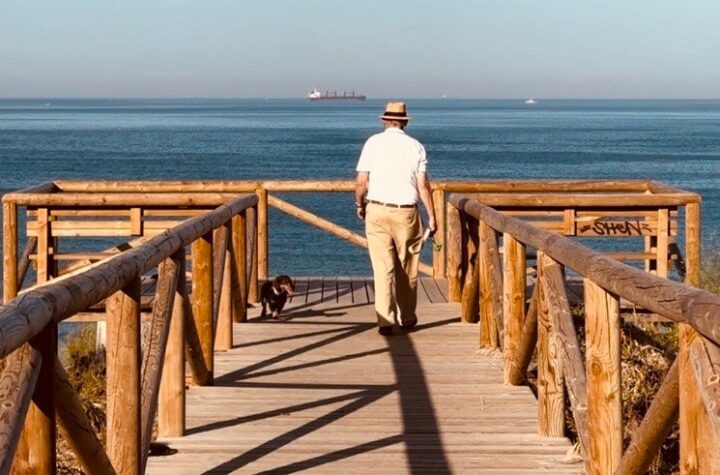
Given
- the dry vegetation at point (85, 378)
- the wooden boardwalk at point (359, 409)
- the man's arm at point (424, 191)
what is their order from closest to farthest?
1. the wooden boardwalk at point (359, 409)
2. the dry vegetation at point (85, 378)
3. the man's arm at point (424, 191)

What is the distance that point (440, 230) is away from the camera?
42.3 ft

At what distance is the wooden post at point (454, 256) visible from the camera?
11398 millimetres

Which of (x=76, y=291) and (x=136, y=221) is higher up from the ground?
(x=76, y=291)

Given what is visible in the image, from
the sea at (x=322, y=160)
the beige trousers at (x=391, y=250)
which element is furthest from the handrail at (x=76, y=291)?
the sea at (x=322, y=160)

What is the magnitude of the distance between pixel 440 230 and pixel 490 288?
431 cm

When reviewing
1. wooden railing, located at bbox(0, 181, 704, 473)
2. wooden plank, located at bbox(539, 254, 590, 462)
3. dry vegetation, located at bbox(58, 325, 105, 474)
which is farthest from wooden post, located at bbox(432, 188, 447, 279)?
wooden plank, located at bbox(539, 254, 590, 462)

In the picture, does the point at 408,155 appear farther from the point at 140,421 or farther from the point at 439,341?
the point at 140,421

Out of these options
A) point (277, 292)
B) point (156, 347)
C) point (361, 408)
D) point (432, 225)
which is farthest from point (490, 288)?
point (156, 347)

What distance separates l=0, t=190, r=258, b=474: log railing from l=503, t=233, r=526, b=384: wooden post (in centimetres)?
157

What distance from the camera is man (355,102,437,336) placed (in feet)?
30.5

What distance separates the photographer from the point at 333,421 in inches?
265

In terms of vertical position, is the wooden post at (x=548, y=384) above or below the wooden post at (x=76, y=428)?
below

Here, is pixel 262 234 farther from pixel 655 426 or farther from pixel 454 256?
pixel 655 426

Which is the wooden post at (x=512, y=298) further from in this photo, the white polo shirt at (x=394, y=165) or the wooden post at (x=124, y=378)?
the wooden post at (x=124, y=378)
